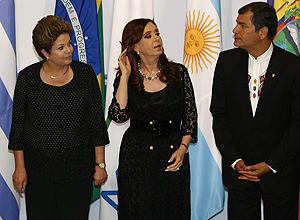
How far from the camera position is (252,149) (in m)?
2.76

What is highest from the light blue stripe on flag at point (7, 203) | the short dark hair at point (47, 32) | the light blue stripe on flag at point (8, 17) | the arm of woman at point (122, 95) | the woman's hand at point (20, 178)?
the light blue stripe on flag at point (8, 17)

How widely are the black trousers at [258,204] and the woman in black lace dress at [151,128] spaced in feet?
1.10

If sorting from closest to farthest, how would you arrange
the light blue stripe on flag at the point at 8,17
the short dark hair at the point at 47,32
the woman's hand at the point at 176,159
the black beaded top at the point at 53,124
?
the short dark hair at the point at 47,32, the black beaded top at the point at 53,124, the woman's hand at the point at 176,159, the light blue stripe on flag at the point at 8,17

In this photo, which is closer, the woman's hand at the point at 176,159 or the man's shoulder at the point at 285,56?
the man's shoulder at the point at 285,56

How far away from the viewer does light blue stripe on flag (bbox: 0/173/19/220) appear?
3.37 meters

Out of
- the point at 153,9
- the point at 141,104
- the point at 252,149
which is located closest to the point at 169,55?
the point at 153,9

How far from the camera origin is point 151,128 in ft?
9.53

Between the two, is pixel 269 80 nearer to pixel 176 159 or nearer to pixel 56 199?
pixel 176 159

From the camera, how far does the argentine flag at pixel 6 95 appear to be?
3.32 metres

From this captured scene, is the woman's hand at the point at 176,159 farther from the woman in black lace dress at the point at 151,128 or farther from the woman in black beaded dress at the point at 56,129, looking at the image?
the woman in black beaded dress at the point at 56,129

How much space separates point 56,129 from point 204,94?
133 centimetres

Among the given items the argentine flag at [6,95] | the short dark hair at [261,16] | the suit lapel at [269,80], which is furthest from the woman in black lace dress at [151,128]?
the argentine flag at [6,95]

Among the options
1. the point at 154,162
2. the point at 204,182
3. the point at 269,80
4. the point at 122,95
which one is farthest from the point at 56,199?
the point at 269,80

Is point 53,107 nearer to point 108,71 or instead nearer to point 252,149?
point 108,71
